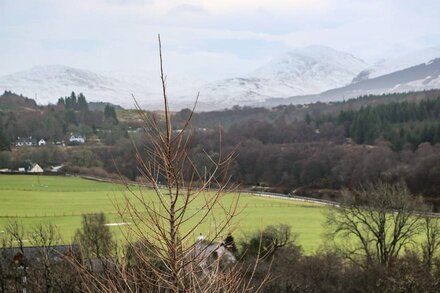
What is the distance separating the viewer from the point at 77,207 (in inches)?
2288

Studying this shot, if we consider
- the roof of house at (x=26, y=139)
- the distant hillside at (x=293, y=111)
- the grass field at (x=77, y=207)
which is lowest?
the grass field at (x=77, y=207)

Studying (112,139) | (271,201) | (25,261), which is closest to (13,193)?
(271,201)

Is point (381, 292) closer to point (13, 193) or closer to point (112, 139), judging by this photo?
point (13, 193)

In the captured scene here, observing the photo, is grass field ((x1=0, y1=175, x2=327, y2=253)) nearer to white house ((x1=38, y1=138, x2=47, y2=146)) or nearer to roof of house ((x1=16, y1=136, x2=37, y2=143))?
white house ((x1=38, y1=138, x2=47, y2=146))

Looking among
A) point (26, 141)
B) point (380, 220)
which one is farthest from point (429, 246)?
point (26, 141)

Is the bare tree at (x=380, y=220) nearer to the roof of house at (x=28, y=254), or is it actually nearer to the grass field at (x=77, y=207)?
the grass field at (x=77, y=207)

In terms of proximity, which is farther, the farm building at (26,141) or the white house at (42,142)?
the farm building at (26,141)

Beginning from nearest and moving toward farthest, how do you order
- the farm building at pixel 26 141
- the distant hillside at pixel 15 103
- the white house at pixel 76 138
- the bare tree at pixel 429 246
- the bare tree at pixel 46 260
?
the bare tree at pixel 46 260 → the bare tree at pixel 429 246 → the farm building at pixel 26 141 → the white house at pixel 76 138 → the distant hillside at pixel 15 103

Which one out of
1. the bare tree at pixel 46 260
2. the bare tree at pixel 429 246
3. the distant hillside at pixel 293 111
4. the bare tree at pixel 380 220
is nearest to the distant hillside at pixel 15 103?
the distant hillside at pixel 293 111

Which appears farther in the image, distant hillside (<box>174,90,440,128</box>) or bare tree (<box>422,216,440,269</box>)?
distant hillside (<box>174,90,440,128</box>)

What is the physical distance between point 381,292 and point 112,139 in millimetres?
99610

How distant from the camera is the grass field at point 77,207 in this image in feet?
158

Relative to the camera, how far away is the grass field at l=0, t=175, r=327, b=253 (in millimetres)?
48250

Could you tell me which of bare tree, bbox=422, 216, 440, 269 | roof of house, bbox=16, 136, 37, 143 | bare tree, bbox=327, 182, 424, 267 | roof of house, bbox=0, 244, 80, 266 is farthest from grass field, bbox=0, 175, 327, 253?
roof of house, bbox=16, 136, 37, 143
